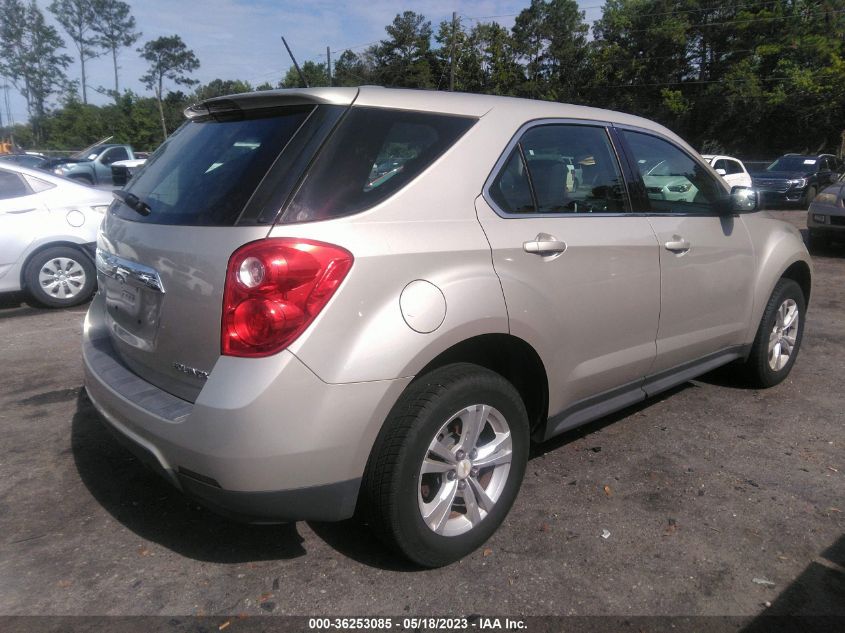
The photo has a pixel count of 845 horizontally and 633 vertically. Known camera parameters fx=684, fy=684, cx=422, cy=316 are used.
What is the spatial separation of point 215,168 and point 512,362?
1431mm

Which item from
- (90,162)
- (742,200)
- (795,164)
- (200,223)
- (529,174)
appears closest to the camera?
(200,223)

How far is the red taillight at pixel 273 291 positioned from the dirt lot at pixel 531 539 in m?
1.00

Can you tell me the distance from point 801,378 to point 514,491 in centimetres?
314

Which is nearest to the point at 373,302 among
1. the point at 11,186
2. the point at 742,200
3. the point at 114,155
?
the point at 742,200

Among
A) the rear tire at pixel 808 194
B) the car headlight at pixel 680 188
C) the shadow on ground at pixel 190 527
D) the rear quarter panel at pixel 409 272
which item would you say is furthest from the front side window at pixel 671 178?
the rear tire at pixel 808 194

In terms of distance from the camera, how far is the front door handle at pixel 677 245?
3471mm

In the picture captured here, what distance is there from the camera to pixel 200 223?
2387 mm

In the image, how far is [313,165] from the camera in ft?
7.61

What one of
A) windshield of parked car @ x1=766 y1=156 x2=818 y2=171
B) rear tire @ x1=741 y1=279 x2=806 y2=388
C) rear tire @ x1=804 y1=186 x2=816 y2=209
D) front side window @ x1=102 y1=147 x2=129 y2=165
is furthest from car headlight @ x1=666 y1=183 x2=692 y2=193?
front side window @ x1=102 y1=147 x2=129 y2=165

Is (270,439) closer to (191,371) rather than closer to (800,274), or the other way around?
(191,371)

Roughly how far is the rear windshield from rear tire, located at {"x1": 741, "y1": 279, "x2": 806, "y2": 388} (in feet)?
11.0

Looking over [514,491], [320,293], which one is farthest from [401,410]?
[514,491]

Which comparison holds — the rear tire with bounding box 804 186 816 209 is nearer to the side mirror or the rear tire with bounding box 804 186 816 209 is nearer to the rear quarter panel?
the side mirror

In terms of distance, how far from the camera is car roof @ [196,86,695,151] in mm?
2479
